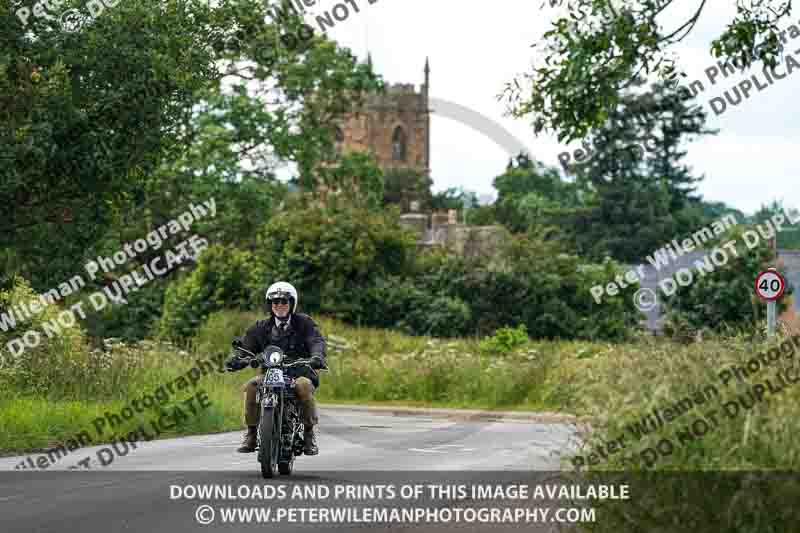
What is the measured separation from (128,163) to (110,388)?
17.2 ft

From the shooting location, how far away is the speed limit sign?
24.4 m

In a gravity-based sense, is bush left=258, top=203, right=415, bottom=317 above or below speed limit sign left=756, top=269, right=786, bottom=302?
above

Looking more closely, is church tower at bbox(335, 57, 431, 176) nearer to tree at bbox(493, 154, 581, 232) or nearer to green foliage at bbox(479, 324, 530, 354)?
tree at bbox(493, 154, 581, 232)

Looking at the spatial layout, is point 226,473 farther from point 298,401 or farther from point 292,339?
point 292,339

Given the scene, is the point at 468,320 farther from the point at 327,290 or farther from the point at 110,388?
the point at 110,388

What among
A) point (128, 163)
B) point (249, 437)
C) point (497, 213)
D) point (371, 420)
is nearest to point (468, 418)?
point (371, 420)

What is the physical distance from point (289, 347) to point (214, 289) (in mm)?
37306

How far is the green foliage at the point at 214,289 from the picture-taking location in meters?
51.2

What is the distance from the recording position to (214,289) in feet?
171

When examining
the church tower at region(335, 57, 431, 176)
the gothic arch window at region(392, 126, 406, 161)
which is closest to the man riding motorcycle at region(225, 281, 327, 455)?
the church tower at region(335, 57, 431, 176)

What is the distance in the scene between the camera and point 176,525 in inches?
480

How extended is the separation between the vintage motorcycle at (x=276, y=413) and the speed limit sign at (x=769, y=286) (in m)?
11.4

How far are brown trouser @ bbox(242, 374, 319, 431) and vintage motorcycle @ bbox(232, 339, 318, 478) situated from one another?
53 millimetres

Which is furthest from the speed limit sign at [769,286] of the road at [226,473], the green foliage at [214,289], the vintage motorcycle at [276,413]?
the green foliage at [214,289]
